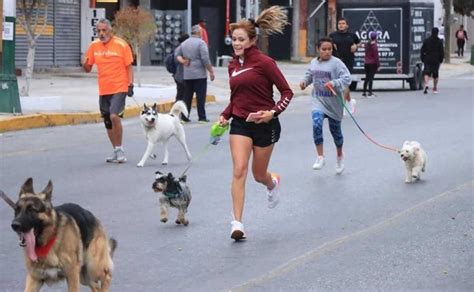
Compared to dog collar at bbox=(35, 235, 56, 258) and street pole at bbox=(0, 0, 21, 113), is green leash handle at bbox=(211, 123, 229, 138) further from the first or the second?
street pole at bbox=(0, 0, 21, 113)

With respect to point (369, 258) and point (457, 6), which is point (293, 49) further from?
point (369, 258)

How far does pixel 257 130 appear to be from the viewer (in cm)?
977

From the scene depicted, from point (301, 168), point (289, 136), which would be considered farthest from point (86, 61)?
point (289, 136)

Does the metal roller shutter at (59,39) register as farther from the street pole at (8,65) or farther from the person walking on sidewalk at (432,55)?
the street pole at (8,65)

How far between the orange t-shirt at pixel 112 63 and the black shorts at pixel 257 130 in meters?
5.56

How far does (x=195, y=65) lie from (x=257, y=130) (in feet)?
37.6

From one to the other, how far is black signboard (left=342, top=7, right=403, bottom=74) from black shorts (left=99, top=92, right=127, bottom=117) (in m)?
16.9

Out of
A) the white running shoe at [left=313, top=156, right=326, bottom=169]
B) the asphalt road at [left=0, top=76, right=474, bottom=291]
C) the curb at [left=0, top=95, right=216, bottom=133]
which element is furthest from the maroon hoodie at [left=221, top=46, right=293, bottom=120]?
the curb at [left=0, top=95, right=216, bottom=133]

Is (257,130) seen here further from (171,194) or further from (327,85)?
(327,85)

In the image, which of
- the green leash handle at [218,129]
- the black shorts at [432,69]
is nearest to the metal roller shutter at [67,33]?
the black shorts at [432,69]

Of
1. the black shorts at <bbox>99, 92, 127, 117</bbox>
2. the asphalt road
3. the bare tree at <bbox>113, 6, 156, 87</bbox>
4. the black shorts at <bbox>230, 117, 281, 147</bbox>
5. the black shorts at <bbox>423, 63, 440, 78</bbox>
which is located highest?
the bare tree at <bbox>113, 6, 156, 87</bbox>

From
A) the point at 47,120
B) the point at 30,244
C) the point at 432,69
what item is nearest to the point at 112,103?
the point at 47,120

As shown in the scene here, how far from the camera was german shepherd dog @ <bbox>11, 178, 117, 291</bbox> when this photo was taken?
251 inches

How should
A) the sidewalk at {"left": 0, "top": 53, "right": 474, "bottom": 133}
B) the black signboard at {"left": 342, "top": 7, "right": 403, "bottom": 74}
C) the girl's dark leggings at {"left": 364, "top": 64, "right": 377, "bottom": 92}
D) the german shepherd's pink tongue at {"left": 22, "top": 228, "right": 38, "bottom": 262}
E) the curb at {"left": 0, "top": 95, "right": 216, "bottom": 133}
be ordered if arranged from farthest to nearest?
1. the black signboard at {"left": 342, "top": 7, "right": 403, "bottom": 74}
2. the girl's dark leggings at {"left": 364, "top": 64, "right": 377, "bottom": 92}
3. the sidewalk at {"left": 0, "top": 53, "right": 474, "bottom": 133}
4. the curb at {"left": 0, "top": 95, "right": 216, "bottom": 133}
5. the german shepherd's pink tongue at {"left": 22, "top": 228, "right": 38, "bottom": 262}
